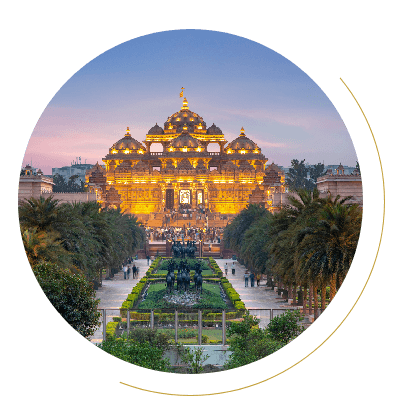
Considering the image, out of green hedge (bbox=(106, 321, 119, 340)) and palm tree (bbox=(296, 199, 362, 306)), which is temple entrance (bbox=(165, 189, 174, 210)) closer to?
green hedge (bbox=(106, 321, 119, 340))

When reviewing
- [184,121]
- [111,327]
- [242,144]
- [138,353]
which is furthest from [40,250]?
[184,121]

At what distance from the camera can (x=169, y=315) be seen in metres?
25.7

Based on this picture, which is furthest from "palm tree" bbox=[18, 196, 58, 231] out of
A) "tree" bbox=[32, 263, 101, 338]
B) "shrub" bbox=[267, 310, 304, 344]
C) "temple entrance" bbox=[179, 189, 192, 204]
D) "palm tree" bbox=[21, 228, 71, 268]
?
"temple entrance" bbox=[179, 189, 192, 204]

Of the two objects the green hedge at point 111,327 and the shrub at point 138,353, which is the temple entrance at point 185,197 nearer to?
the green hedge at point 111,327

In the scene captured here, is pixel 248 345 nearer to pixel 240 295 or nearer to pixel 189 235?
pixel 240 295

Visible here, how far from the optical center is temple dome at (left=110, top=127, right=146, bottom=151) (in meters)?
126

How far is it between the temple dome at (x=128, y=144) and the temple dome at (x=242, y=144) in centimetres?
1752

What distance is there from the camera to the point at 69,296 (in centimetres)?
1884

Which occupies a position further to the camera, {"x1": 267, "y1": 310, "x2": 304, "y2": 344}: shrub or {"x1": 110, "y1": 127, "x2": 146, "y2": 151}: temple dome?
{"x1": 110, "y1": 127, "x2": 146, "y2": 151}: temple dome

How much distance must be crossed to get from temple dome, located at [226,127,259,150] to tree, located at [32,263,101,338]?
10795 cm

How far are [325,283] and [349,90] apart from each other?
13.4 metres

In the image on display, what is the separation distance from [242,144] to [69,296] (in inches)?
4285

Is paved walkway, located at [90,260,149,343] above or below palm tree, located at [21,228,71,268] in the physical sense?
below

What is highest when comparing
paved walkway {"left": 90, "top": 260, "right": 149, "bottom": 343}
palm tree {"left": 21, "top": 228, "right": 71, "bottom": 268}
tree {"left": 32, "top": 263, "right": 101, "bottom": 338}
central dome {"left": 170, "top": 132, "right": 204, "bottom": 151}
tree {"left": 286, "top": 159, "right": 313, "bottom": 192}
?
central dome {"left": 170, "top": 132, "right": 204, "bottom": 151}
